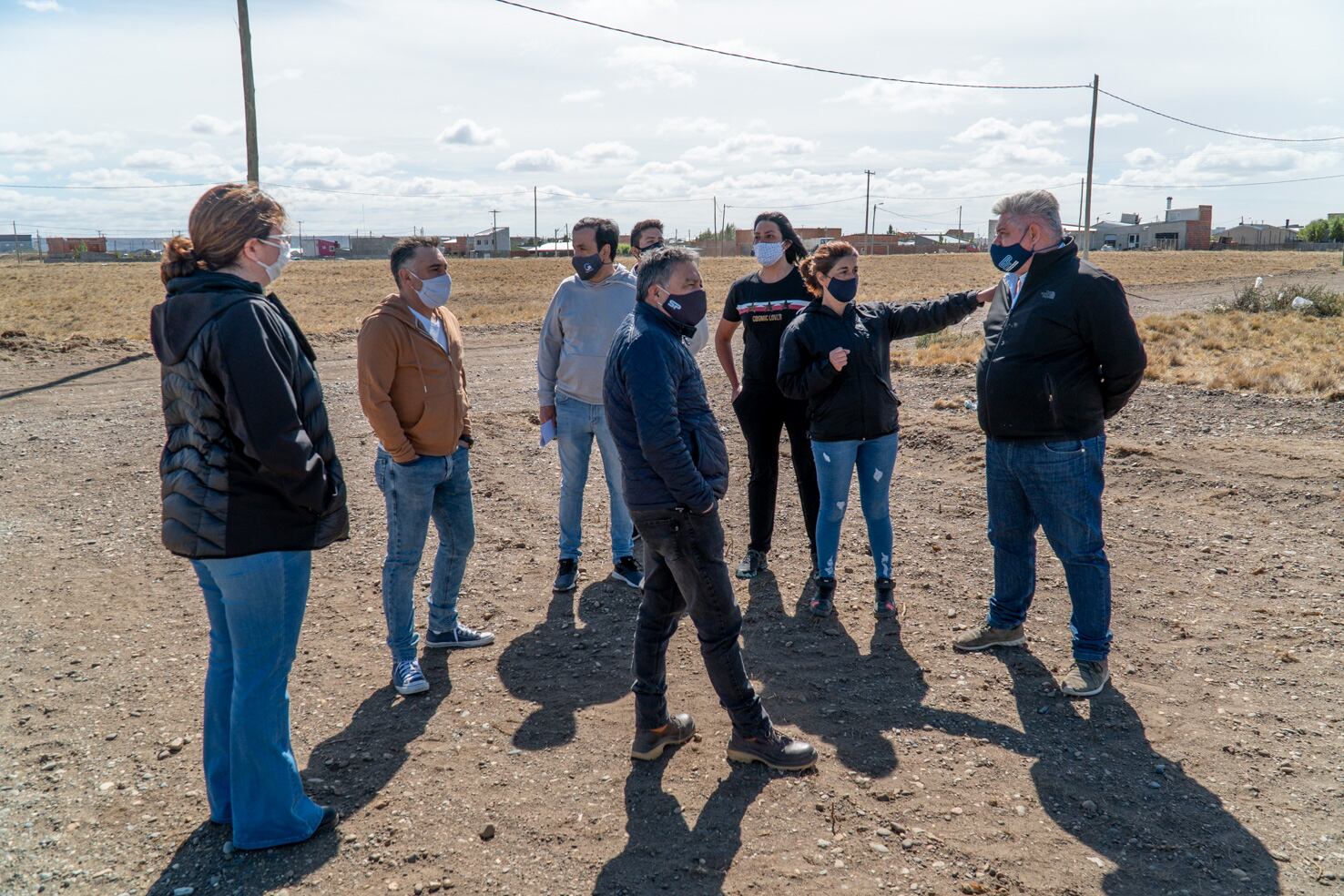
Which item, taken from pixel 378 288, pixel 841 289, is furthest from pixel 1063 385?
pixel 378 288

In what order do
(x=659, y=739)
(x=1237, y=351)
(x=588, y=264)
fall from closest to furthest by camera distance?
(x=659, y=739) → (x=588, y=264) → (x=1237, y=351)

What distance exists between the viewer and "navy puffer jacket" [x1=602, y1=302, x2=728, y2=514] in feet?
10.5

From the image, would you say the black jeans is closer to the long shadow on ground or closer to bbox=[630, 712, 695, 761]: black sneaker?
bbox=[630, 712, 695, 761]: black sneaker

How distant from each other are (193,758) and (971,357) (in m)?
11.5

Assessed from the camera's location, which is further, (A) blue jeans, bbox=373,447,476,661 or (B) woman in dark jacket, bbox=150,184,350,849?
(A) blue jeans, bbox=373,447,476,661

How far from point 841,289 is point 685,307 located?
1.62 meters

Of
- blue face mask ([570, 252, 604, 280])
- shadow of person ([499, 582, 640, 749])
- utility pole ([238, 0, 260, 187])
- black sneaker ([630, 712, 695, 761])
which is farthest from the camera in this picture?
utility pole ([238, 0, 260, 187])

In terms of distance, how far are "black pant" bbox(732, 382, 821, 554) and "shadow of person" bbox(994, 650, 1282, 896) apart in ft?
5.63

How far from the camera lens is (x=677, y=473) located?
10.5 ft

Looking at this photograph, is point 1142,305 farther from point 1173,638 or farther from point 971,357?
point 1173,638

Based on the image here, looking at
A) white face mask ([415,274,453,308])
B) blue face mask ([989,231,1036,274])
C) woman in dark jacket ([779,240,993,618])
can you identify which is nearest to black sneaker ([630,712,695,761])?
woman in dark jacket ([779,240,993,618])

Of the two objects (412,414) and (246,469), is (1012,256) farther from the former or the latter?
(246,469)

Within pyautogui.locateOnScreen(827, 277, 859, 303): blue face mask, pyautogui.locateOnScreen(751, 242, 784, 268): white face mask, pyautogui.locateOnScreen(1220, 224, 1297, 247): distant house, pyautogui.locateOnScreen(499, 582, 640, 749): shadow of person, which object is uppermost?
pyautogui.locateOnScreen(1220, 224, 1297, 247): distant house

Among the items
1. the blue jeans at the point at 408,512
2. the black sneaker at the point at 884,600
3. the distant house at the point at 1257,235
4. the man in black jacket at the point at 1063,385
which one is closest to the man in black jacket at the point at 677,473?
the blue jeans at the point at 408,512
